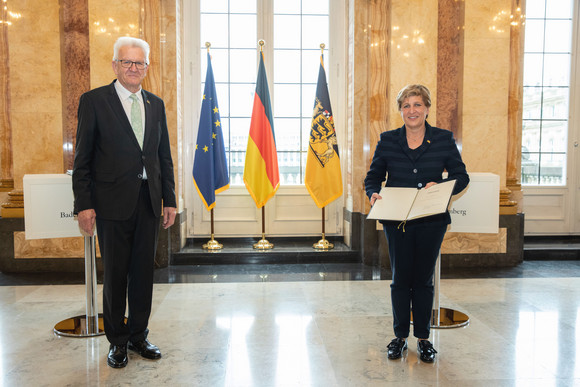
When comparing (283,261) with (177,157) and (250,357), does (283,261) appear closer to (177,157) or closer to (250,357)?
(177,157)

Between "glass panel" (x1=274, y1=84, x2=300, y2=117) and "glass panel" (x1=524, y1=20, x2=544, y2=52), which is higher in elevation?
"glass panel" (x1=524, y1=20, x2=544, y2=52)

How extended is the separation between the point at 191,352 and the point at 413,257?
1.41m

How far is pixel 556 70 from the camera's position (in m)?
5.91

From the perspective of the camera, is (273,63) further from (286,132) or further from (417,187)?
(417,187)

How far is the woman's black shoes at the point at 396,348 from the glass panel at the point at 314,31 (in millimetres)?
4167

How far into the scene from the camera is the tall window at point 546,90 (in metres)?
5.87

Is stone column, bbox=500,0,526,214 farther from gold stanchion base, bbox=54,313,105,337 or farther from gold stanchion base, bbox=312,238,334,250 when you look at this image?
gold stanchion base, bbox=54,313,105,337

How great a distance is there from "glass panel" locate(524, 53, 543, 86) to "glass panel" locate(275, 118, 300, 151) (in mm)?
3010

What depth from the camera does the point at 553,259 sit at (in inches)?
209

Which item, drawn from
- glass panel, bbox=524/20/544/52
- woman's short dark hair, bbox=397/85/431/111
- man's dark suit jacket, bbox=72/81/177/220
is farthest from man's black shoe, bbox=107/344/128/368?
glass panel, bbox=524/20/544/52

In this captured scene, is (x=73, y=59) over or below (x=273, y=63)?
below

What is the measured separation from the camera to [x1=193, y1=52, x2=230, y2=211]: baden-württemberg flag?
5.18 m

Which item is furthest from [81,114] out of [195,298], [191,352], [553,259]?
[553,259]

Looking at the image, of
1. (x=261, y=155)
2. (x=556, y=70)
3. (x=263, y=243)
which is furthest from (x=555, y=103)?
(x=263, y=243)
